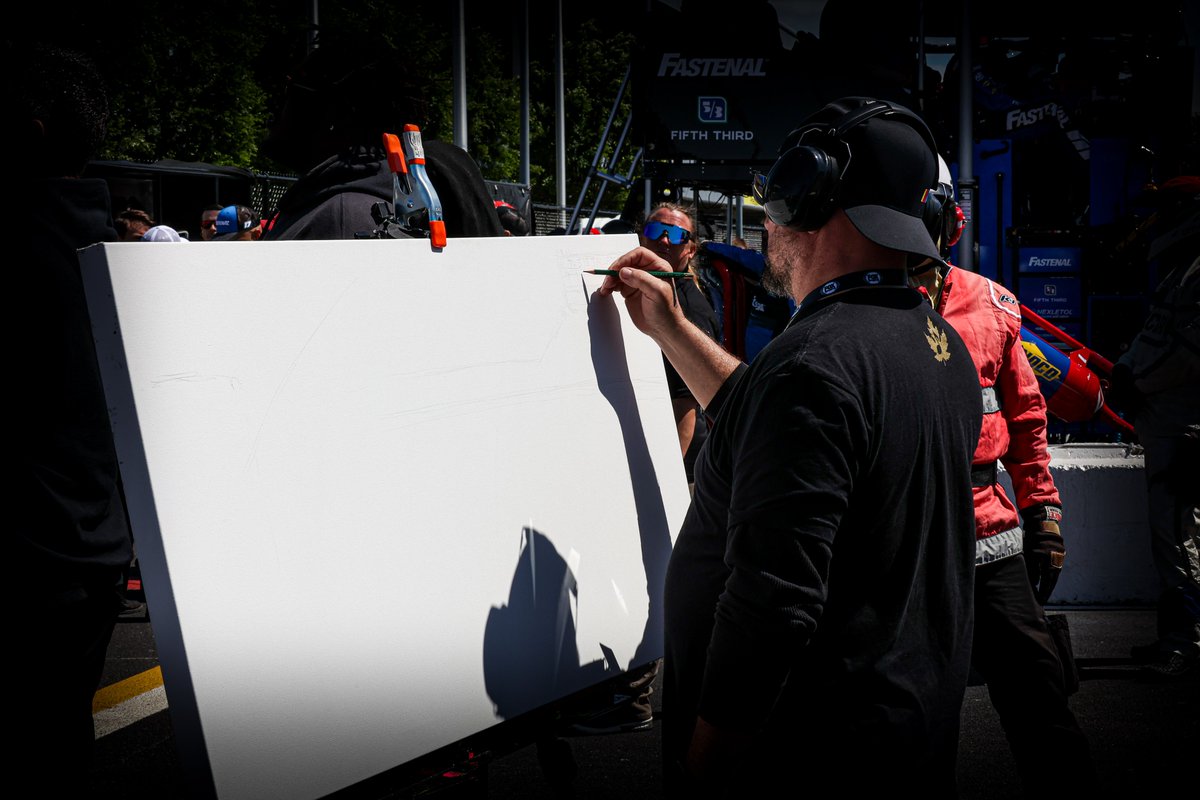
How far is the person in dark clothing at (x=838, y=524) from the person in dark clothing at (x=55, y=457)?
100 centimetres

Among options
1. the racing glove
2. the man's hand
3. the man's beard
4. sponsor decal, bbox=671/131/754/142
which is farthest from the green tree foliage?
the man's beard

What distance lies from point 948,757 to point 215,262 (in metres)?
1.31

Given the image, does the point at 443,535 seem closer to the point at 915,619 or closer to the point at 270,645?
the point at 270,645

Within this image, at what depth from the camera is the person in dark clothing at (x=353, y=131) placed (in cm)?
227

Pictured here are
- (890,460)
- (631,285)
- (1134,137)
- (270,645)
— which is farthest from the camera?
(1134,137)

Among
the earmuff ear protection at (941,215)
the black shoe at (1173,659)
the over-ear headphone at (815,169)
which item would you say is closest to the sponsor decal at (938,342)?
the over-ear headphone at (815,169)

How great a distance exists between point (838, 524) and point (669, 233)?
12.3 feet

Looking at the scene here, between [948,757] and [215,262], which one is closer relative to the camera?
[215,262]

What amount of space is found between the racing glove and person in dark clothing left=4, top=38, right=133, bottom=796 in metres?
2.45

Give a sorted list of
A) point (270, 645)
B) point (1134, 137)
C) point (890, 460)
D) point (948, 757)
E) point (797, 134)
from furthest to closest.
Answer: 1. point (1134, 137)
2. point (797, 134)
3. point (948, 757)
4. point (890, 460)
5. point (270, 645)

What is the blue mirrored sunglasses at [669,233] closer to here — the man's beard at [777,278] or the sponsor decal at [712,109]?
the man's beard at [777,278]

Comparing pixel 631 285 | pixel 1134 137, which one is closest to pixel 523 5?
pixel 1134 137

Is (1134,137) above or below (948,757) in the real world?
above

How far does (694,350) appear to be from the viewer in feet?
7.23
